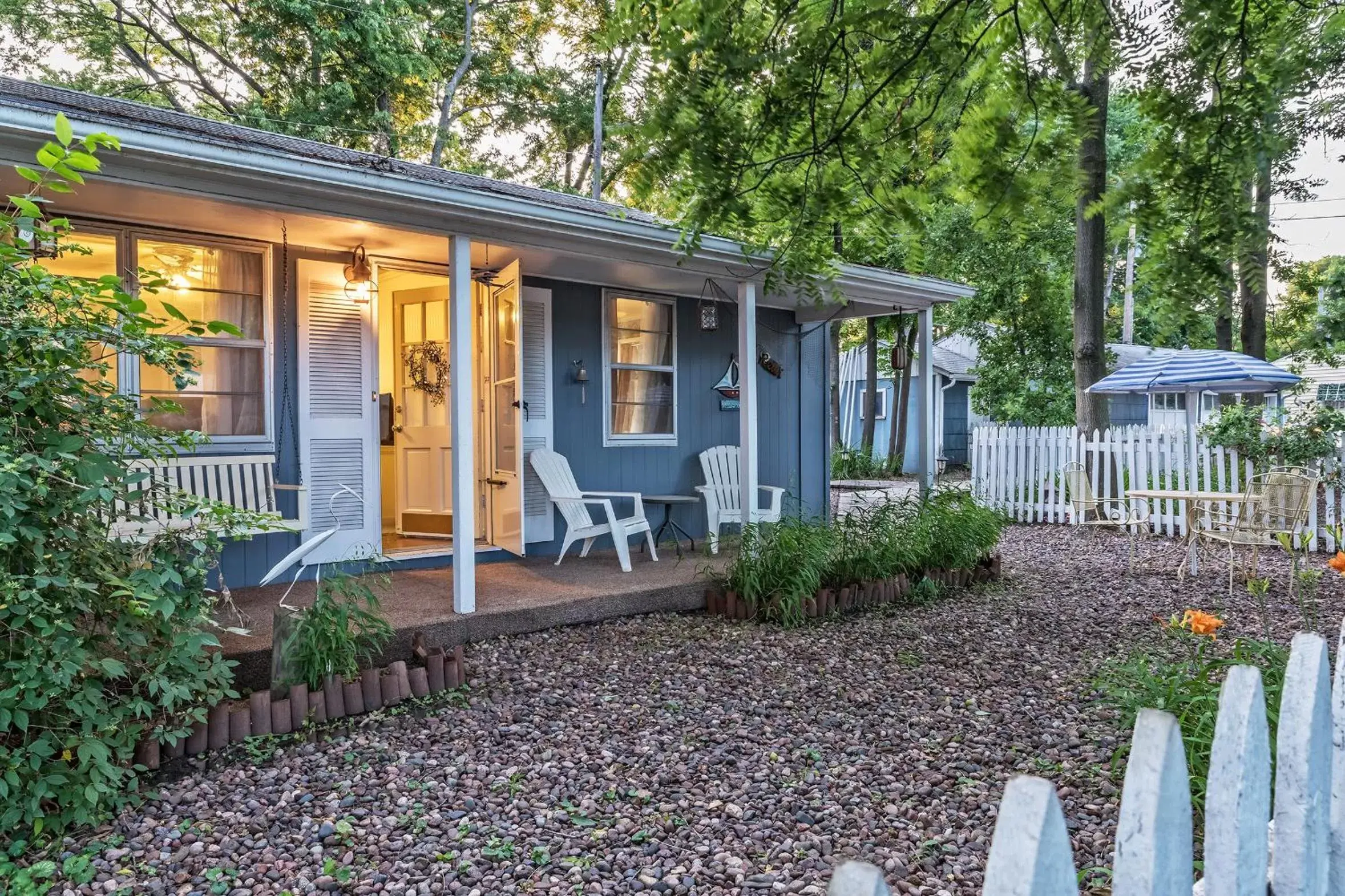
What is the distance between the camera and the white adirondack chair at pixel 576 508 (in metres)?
5.58

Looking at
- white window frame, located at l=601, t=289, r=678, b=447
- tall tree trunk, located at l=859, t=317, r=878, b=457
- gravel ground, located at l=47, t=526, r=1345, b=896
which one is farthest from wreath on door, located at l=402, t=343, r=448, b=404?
tall tree trunk, located at l=859, t=317, r=878, b=457

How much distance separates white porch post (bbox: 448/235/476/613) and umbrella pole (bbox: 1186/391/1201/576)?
5304 millimetres

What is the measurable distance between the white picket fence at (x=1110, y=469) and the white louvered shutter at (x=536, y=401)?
A: 3.89 meters

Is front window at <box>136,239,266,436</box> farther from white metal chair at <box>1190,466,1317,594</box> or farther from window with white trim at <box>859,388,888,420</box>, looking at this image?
window with white trim at <box>859,388,888,420</box>

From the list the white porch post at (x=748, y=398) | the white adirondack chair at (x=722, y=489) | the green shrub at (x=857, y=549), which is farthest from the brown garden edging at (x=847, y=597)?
the white adirondack chair at (x=722, y=489)

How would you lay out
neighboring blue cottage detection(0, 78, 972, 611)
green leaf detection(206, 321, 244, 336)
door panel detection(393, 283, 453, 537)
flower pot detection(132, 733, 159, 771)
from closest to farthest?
green leaf detection(206, 321, 244, 336) < flower pot detection(132, 733, 159, 771) < neighboring blue cottage detection(0, 78, 972, 611) < door panel detection(393, 283, 453, 537)

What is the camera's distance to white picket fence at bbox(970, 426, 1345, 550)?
831 centimetres

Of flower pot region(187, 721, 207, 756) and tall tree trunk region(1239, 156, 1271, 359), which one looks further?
flower pot region(187, 721, 207, 756)

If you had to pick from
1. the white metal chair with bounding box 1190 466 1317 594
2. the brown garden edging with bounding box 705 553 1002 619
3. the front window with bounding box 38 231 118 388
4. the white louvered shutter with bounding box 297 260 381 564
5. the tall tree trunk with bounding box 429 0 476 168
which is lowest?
the brown garden edging with bounding box 705 553 1002 619

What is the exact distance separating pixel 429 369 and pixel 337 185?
2.92 metres

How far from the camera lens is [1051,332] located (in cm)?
1442

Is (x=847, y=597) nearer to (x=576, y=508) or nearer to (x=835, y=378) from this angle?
(x=576, y=508)

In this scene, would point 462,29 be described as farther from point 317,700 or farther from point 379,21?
point 317,700

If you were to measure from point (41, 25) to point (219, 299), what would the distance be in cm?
1189
